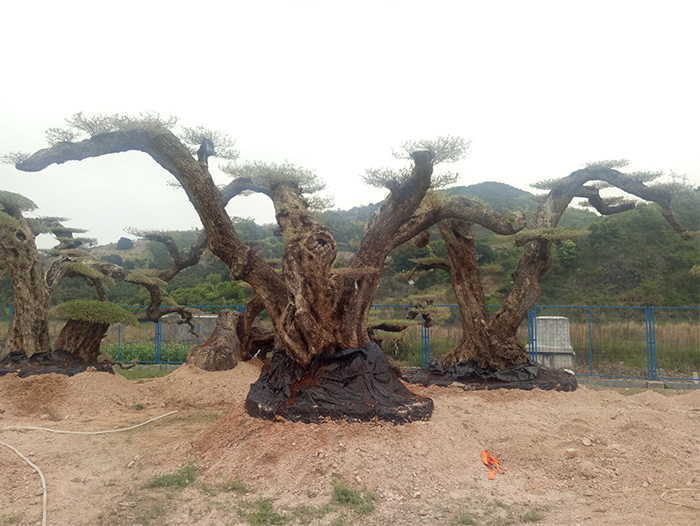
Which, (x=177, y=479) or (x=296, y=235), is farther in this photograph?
(x=296, y=235)

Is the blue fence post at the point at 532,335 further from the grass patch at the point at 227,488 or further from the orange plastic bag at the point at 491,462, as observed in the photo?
the grass patch at the point at 227,488

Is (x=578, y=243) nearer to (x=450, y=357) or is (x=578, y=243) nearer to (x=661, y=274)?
(x=661, y=274)

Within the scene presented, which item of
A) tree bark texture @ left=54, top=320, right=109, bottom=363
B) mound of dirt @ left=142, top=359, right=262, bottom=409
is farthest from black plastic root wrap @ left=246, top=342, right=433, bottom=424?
tree bark texture @ left=54, top=320, right=109, bottom=363

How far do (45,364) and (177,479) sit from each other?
4.88 meters

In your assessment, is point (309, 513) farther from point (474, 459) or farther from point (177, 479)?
point (474, 459)

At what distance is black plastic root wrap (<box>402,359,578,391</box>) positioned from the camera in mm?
7305

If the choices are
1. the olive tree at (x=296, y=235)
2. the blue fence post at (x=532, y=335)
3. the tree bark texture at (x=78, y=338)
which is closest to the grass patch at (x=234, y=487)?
the olive tree at (x=296, y=235)

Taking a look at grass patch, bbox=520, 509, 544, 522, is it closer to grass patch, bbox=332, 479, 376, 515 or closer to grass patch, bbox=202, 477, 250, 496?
grass patch, bbox=332, 479, 376, 515

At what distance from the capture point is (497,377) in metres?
7.66

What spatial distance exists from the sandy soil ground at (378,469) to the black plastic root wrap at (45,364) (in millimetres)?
1003

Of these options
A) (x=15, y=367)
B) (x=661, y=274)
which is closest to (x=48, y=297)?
(x=15, y=367)

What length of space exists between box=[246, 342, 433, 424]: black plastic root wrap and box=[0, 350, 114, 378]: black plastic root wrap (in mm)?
3746

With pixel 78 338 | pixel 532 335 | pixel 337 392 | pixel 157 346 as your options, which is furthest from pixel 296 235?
pixel 157 346

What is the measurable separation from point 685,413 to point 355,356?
4242 mm
